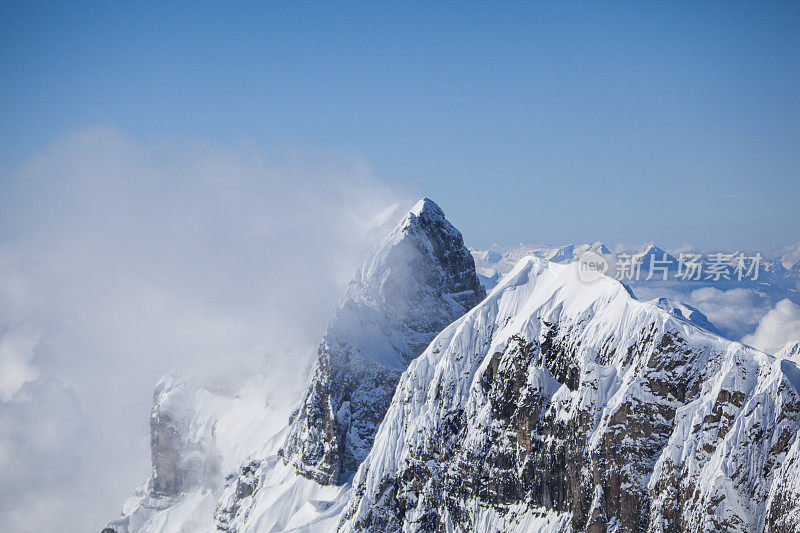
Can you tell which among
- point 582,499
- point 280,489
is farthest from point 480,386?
point 280,489

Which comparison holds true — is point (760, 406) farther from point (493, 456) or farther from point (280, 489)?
point (280, 489)

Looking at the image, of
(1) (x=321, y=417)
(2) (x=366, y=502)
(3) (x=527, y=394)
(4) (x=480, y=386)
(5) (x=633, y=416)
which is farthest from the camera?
(1) (x=321, y=417)

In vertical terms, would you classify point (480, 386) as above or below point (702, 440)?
above

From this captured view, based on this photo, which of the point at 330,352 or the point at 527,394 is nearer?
the point at 527,394

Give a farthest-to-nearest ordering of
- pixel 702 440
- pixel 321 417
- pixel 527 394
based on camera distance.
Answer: pixel 321 417 → pixel 527 394 → pixel 702 440

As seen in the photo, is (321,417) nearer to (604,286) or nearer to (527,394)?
(527,394)

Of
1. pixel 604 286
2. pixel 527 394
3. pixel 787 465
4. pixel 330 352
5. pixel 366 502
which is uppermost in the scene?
pixel 330 352

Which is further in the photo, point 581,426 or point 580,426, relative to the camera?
point 580,426
